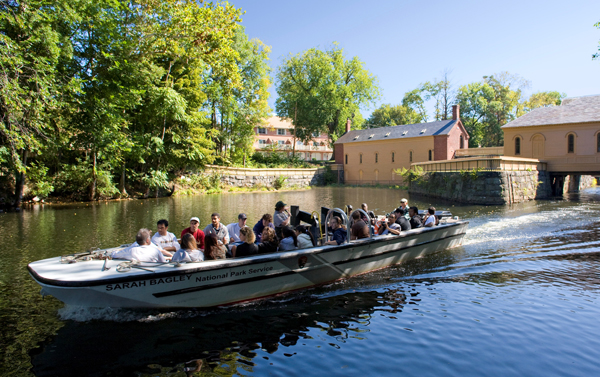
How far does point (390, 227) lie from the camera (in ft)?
33.1

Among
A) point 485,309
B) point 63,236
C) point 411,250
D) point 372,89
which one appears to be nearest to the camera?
point 485,309

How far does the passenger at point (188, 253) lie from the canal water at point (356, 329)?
96 centimetres

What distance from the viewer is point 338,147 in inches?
2397

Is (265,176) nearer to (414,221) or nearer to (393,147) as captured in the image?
(393,147)

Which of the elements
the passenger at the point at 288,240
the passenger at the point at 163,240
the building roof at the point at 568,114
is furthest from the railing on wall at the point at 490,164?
the passenger at the point at 163,240

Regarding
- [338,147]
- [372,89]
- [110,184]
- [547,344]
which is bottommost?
[547,344]

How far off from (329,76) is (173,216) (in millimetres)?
44687

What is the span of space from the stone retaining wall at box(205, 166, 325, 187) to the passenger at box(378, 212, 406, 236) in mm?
29476

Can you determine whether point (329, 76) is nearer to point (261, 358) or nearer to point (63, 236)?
point (63, 236)

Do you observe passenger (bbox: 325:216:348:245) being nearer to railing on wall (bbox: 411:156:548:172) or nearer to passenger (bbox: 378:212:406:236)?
passenger (bbox: 378:212:406:236)

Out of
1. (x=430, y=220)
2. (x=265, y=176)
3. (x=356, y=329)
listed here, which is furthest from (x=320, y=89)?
(x=356, y=329)

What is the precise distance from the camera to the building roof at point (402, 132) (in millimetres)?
49553

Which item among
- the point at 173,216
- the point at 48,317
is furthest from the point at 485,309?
the point at 173,216

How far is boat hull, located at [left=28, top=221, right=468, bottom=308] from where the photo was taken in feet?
20.0
